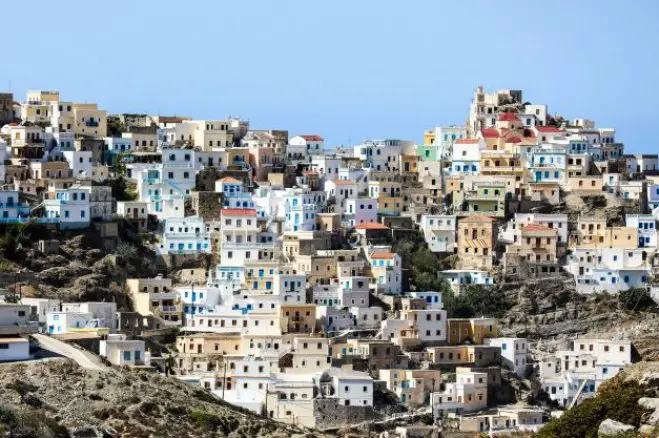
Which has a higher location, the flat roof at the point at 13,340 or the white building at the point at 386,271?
the white building at the point at 386,271

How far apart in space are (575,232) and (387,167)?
10163 mm

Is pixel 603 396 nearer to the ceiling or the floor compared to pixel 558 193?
nearer to the floor

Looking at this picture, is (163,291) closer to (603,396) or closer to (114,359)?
(114,359)

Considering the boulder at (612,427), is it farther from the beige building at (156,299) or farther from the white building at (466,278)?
the white building at (466,278)

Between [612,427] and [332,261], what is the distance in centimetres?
2984

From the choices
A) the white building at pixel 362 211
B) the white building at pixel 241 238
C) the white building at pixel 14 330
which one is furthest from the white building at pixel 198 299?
the white building at pixel 14 330

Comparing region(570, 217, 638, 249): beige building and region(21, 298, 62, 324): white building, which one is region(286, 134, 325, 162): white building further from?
region(21, 298, 62, 324): white building

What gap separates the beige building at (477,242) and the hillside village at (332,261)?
7 cm

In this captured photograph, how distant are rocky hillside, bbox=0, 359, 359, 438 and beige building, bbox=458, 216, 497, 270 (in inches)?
716

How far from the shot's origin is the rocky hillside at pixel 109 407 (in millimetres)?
66438

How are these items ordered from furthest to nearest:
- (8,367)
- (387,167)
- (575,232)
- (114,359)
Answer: (387,167) < (575,232) < (114,359) < (8,367)

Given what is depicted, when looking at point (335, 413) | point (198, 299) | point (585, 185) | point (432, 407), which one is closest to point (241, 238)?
point (198, 299)

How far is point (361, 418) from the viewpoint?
76562mm

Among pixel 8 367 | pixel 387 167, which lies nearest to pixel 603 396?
pixel 8 367
